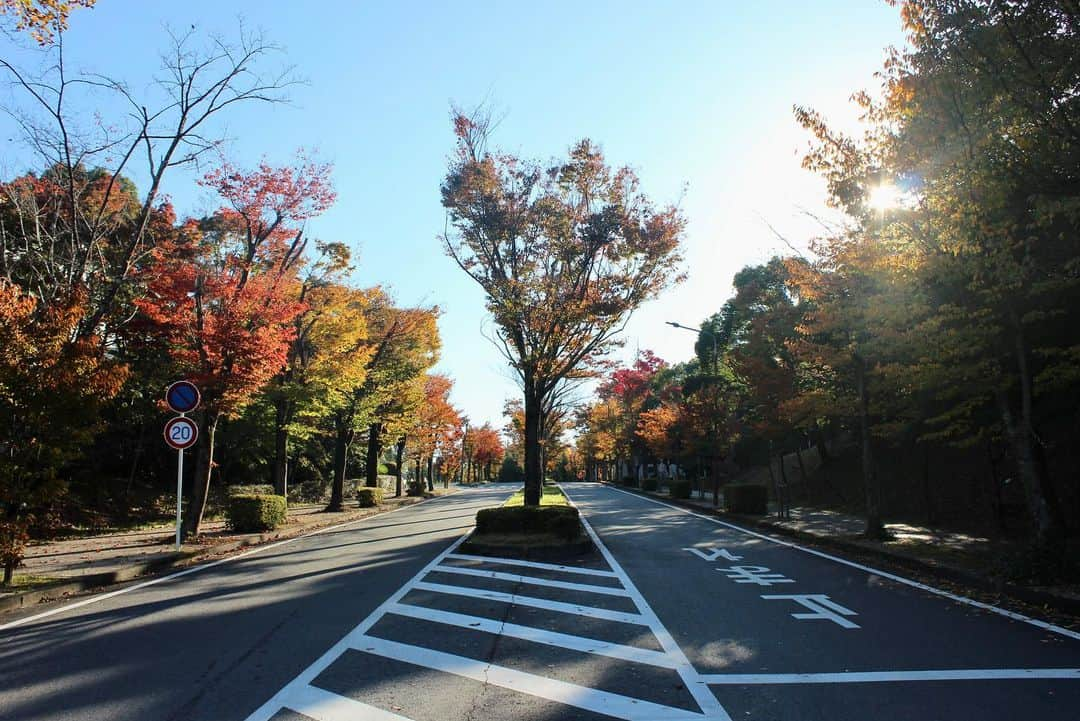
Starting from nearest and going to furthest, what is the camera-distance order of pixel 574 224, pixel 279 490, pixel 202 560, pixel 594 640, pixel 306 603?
pixel 594 640 → pixel 306 603 → pixel 202 560 → pixel 574 224 → pixel 279 490

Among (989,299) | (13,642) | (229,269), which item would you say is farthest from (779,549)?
(229,269)

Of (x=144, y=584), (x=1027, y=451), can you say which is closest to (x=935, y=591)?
(x=1027, y=451)

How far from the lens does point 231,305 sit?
594 inches

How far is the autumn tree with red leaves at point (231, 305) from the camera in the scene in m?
14.8

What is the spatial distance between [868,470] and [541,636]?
34.6 feet

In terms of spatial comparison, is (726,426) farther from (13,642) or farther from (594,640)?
(13,642)

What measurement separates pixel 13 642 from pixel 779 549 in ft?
39.5

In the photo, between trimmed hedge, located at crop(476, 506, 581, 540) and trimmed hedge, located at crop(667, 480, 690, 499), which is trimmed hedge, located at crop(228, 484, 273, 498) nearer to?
trimmed hedge, located at crop(476, 506, 581, 540)

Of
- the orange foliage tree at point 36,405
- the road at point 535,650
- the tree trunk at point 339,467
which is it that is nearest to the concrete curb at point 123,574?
the orange foliage tree at point 36,405

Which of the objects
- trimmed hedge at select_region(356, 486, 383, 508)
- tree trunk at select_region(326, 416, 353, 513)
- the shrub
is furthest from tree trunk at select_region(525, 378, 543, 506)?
the shrub

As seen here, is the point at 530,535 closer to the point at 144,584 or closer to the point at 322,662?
the point at 144,584

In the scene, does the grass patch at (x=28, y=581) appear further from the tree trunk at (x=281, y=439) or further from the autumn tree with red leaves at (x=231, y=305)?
the tree trunk at (x=281, y=439)

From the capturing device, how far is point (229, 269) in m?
17.0

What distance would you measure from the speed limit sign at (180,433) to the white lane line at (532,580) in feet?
17.8
